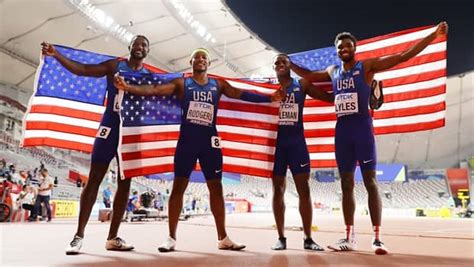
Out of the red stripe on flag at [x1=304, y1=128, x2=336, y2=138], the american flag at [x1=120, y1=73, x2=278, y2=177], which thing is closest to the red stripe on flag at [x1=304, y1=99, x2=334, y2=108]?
the red stripe on flag at [x1=304, y1=128, x2=336, y2=138]

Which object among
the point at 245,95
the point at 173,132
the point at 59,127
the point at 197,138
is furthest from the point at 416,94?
the point at 59,127

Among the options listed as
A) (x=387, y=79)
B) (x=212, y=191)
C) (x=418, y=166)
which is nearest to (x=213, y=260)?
(x=212, y=191)

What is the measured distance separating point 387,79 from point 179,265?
11.1ft

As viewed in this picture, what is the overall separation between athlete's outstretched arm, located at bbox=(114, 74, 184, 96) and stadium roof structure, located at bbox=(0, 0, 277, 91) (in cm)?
1303

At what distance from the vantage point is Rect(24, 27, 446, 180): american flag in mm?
4270

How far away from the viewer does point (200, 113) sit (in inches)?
142

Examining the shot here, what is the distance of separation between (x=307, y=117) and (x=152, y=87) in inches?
76.9

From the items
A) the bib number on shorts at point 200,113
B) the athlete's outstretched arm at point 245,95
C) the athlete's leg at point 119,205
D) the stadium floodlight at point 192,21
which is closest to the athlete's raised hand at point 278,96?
the athlete's outstretched arm at point 245,95

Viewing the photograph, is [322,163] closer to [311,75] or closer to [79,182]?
[311,75]

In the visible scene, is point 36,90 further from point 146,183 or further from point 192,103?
point 146,183

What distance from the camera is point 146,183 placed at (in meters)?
23.4

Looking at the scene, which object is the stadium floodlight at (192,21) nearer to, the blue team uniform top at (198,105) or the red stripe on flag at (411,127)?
the red stripe on flag at (411,127)

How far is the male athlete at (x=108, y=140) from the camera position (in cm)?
341

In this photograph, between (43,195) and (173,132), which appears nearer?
(173,132)
